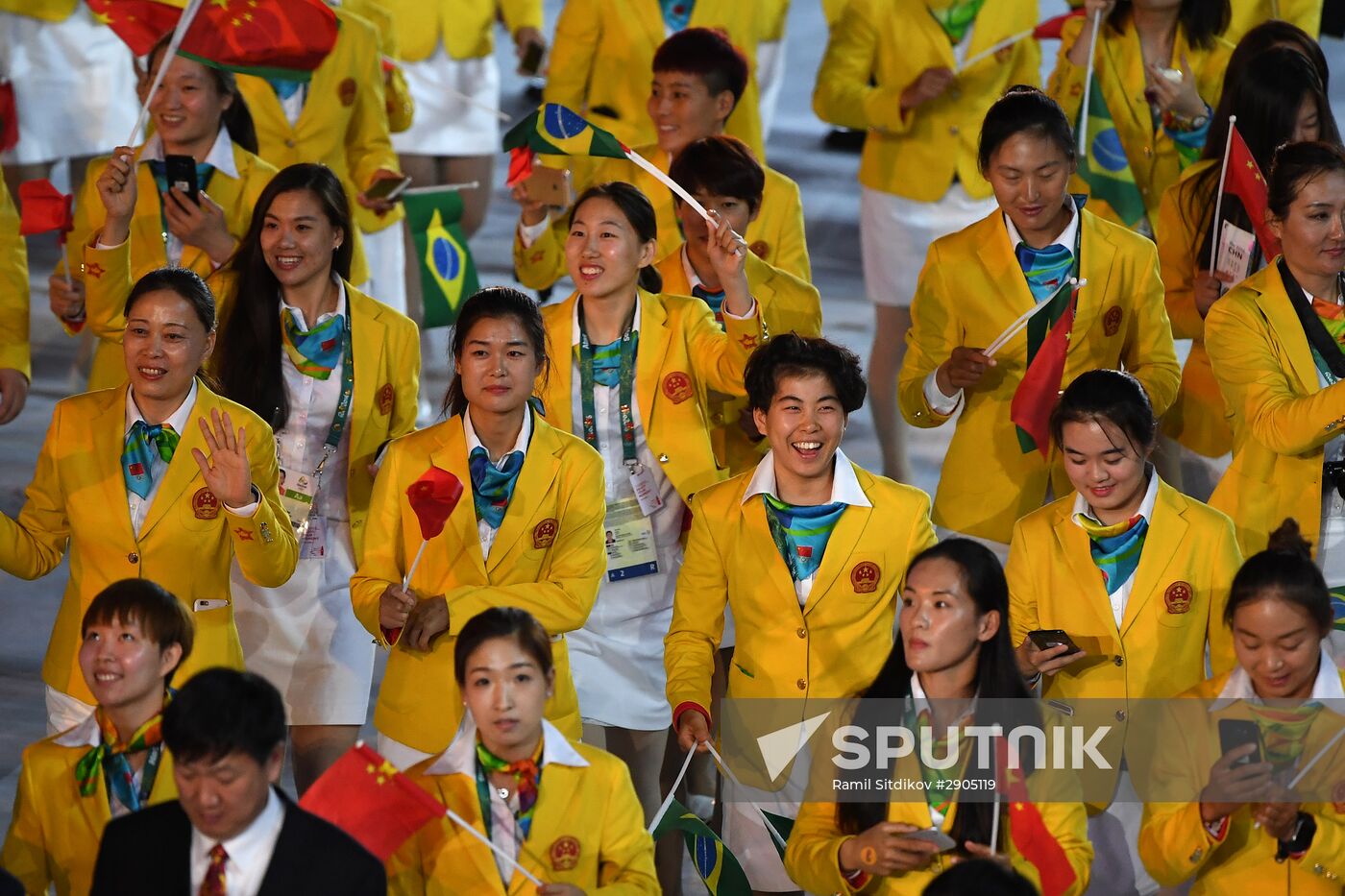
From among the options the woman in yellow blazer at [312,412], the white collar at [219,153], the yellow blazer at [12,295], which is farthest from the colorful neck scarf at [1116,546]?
the yellow blazer at [12,295]

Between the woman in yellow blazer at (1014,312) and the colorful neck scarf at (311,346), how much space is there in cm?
160

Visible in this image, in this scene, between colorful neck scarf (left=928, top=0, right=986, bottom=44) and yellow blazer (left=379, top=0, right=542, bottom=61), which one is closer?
colorful neck scarf (left=928, top=0, right=986, bottom=44)

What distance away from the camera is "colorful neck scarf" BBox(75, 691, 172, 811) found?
433cm

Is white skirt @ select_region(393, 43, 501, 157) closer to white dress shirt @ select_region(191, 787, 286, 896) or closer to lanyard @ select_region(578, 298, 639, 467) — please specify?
lanyard @ select_region(578, 298, 639, 467)

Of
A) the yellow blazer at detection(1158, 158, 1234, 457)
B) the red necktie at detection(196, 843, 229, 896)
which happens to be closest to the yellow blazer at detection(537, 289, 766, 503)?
the yellow blazer at detection(1158, 158, 1234, 457)

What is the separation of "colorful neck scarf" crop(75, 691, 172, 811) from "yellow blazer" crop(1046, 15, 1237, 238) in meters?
4.04

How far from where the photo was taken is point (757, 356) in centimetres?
515

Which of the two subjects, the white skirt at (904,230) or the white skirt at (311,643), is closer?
the white skirt at (311,643)

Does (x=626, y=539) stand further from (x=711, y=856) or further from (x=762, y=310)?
(x=711, y=856)

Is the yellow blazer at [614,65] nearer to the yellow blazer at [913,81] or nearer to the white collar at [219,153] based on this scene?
the yellow blazer at [913,81]

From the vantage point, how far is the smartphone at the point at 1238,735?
4.40 meters

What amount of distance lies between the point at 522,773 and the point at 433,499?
0.83 m

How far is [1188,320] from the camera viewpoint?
21.0 feet

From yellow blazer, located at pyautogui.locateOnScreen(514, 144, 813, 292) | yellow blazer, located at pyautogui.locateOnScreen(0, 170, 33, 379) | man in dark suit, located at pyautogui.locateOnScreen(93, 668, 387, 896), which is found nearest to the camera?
man in dark suit, located at pyautogui.locateOnScreen(93, 668, 387, 896)
